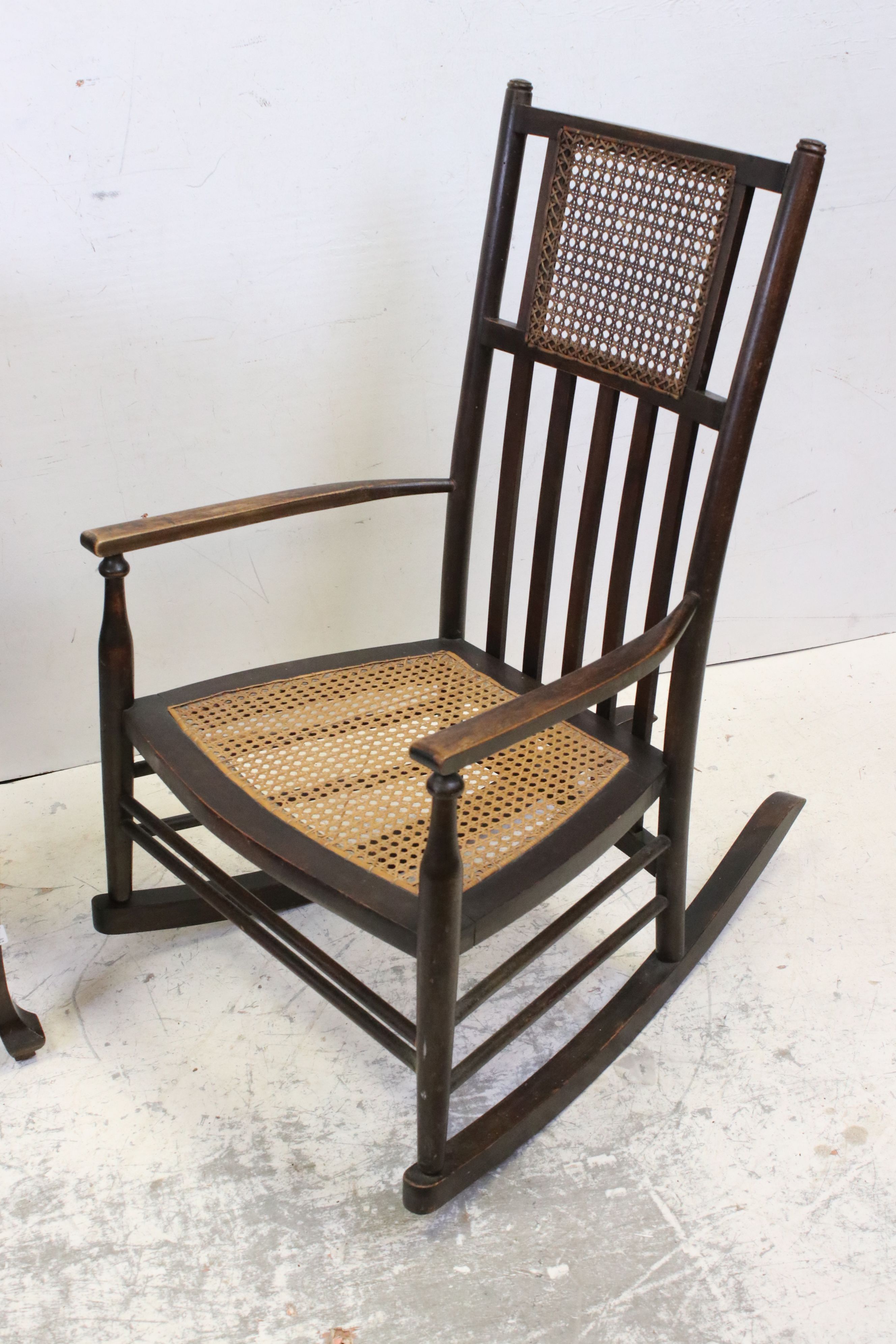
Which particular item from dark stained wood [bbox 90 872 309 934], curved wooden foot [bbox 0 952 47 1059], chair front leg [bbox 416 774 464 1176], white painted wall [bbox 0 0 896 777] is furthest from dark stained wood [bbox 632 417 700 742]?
curved wooden foot [bbox 0 952 47 1059]

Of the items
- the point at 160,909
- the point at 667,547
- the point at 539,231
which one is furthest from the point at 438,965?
the point at 539,231

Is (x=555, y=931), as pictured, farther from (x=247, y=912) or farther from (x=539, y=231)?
(x=539, y=231)

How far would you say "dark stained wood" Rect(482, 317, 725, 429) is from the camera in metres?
1.37

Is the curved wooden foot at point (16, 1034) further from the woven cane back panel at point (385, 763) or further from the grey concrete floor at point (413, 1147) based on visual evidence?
the woven cane back panel at point (385, 763)

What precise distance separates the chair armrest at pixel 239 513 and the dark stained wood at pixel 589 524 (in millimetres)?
222

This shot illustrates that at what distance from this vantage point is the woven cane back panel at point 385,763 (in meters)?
1.33

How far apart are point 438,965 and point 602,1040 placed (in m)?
0.46

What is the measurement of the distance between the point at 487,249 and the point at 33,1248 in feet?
4.35

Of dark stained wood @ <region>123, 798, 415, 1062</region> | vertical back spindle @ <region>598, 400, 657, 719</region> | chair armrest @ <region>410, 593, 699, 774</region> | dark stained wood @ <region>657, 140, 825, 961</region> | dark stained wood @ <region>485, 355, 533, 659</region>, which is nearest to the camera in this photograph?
chair armrest @ <region>410, 593, 699, 774</region>

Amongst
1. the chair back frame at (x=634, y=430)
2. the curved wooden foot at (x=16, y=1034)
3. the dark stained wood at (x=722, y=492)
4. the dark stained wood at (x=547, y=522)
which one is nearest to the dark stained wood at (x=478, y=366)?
the chair back frame at (x=634, y=430)

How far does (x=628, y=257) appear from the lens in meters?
1.44

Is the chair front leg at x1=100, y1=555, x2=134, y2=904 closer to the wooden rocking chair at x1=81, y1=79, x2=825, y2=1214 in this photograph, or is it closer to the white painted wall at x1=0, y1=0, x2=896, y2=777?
the wooden rocking chair at x1=81, y1=79, x2=825, y2=1214

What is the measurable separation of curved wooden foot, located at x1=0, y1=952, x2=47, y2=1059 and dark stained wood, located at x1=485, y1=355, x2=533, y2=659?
31.5 inches

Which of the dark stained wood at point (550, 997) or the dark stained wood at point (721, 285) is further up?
the dark stained wood at point (721, 285)
